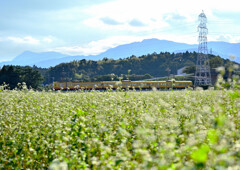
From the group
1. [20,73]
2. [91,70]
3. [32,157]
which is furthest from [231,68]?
[91,70]

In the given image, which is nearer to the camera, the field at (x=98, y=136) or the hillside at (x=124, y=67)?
the field at (x=98, y=136)

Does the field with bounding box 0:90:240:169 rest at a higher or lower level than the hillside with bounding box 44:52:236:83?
lower

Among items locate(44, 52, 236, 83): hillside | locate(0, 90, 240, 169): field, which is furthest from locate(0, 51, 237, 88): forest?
locate(0, 90, 240, 169): field

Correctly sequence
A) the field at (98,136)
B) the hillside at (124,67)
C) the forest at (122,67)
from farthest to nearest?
the hillside at (124,67) < the forest at (122,67) < the field at (98,136)

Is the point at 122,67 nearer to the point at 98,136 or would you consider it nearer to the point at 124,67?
the point at 124,67

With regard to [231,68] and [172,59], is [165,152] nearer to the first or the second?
[231,68]

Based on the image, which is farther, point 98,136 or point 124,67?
point 124,67

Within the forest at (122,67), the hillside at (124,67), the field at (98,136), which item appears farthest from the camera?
the hillside at (124,67)

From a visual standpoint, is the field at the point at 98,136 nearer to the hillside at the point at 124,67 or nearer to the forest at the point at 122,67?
the forest at the point at 122,67

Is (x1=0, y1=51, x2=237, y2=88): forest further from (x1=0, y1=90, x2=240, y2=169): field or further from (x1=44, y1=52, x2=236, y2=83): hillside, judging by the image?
(x1=0, y1=90, x2=240, y2=169): field

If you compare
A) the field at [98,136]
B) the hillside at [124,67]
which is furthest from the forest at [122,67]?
the field at [98,136]

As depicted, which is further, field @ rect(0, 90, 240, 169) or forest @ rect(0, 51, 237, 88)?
forest @ rect(0, 51, 237, 88)

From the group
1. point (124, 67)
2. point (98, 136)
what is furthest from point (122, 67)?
point (98, 136)

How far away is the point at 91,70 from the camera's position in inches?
4624
